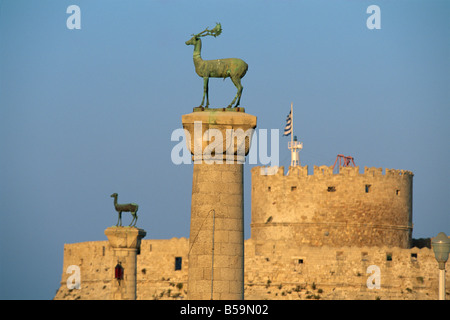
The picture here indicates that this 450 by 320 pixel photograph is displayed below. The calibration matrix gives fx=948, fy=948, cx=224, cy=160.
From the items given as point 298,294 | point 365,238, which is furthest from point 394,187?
point 298,294

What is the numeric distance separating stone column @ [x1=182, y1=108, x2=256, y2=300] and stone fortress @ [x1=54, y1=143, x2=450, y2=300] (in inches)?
1301

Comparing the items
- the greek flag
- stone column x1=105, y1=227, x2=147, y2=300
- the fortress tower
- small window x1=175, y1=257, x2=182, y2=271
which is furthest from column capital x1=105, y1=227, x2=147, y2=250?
the greek flag

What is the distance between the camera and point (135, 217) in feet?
101

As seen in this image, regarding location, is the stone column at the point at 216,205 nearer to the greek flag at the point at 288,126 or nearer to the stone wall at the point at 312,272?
the stone wall at the point at 312,272

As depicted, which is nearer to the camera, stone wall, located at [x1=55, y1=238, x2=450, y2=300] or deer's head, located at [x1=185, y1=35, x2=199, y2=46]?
deer's head, located at [x1=185, y1=35, x2=199, y2=46]

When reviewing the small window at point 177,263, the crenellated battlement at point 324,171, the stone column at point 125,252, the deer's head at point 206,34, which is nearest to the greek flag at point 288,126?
the crenellated battlement at point 324,171

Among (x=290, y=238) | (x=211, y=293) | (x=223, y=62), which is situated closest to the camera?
(x=211, y=293)

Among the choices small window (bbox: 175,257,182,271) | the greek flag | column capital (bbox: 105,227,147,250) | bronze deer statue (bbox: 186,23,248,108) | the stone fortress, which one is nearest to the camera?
bronze deer statue (bbox: 186,23,248,108)

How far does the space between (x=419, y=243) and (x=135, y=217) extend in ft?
103

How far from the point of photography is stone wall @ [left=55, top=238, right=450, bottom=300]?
47594mm

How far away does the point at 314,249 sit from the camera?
4872 centimetres

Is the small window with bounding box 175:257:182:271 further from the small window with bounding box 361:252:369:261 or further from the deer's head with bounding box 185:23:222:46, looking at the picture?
the deer's head with bounding box 185:23:222:46

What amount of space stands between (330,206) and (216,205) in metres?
39.1
